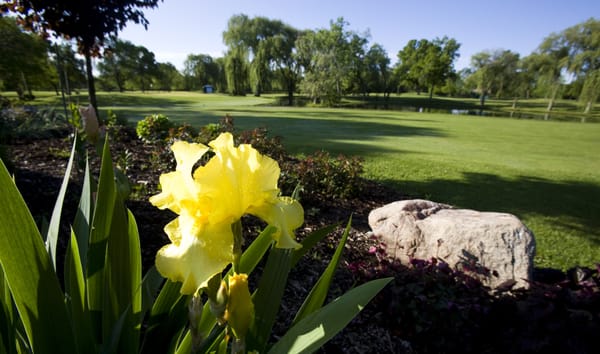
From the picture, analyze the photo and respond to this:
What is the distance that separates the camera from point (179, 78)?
65688mm

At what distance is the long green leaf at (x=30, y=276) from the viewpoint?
758 mm

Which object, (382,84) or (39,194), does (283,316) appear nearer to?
(39,194)

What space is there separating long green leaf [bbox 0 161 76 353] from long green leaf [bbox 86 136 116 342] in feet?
0.62

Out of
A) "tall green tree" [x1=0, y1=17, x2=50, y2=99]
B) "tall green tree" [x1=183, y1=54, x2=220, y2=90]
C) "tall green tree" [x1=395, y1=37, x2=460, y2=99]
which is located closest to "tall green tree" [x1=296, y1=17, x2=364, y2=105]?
"tall green tree" [x1=395, y1=37, x2=460, y2=99]

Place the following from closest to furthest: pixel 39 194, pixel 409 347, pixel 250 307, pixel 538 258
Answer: pixel 250 307 < pixel 409 347 < pixel 39 194 < pixel 538 258

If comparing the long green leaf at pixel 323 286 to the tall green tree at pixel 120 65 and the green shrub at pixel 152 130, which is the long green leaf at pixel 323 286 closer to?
the green shrub at pixel 152 130

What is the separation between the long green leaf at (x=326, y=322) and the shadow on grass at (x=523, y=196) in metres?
4.63

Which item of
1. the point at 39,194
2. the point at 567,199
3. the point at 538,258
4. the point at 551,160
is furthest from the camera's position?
the point at 551,160

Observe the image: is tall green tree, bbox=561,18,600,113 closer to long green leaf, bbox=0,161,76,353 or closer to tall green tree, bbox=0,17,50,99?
long green leaf, bbox=0,161,76,353

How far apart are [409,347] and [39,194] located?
11.9 feet

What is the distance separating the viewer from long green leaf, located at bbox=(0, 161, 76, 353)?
76 cm

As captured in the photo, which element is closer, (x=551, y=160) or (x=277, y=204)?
(x=277, y=204)

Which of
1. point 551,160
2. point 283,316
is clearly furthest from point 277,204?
point 551,160

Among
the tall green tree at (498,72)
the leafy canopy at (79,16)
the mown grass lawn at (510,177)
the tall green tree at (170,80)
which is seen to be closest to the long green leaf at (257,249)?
the mown grass lawn at (510,177)
